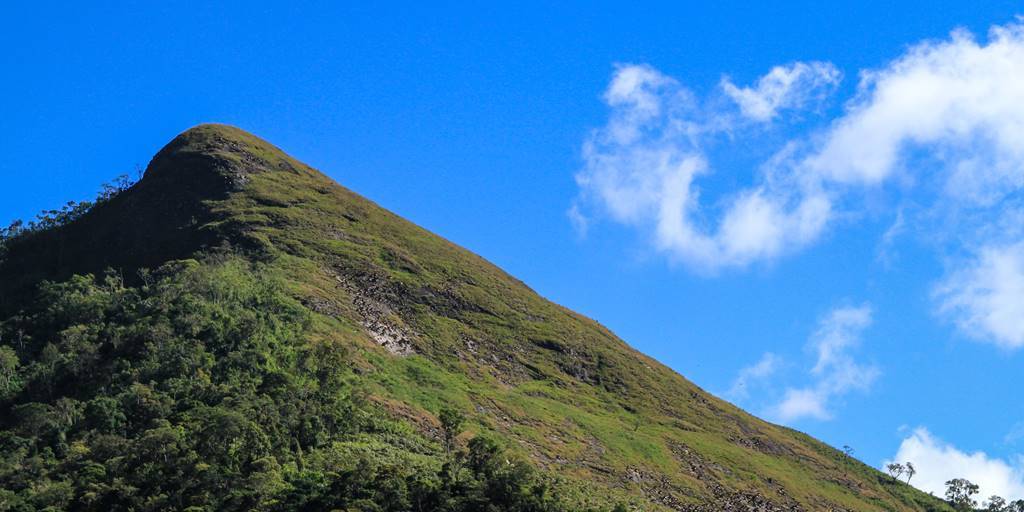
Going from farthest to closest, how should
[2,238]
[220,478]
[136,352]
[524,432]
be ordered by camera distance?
[2,238] < [524,432] < [136,352] < [220,478]

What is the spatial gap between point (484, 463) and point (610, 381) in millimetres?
75448

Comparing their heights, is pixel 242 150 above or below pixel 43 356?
above

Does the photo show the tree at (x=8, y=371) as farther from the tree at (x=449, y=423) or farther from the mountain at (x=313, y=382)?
the tree at (x=449, y=423)

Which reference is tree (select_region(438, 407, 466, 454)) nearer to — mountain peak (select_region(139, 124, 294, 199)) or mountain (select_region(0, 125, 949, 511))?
mountain (select_region(0, 125, 949, 511))

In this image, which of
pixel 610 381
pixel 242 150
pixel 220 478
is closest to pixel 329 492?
pixel 220 478

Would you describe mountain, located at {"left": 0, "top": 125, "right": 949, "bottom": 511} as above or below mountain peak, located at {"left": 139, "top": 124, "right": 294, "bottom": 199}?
below

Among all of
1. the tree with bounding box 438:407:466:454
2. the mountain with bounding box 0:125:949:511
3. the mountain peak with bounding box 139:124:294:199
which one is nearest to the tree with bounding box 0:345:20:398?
the mountain with bounding box 0:125:949:511

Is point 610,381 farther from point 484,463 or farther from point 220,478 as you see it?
point 220,478

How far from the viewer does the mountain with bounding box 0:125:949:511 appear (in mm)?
83375

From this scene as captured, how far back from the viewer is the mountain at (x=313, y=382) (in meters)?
83.4

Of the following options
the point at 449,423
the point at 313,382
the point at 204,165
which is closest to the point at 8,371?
the point at 313,382

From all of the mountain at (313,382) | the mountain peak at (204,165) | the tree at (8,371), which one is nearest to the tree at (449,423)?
the mountain at (313,382)

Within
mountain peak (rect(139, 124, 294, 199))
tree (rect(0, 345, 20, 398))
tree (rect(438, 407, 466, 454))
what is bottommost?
tree (rect(0, 345, 20, 398))

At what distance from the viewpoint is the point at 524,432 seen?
122 metres
